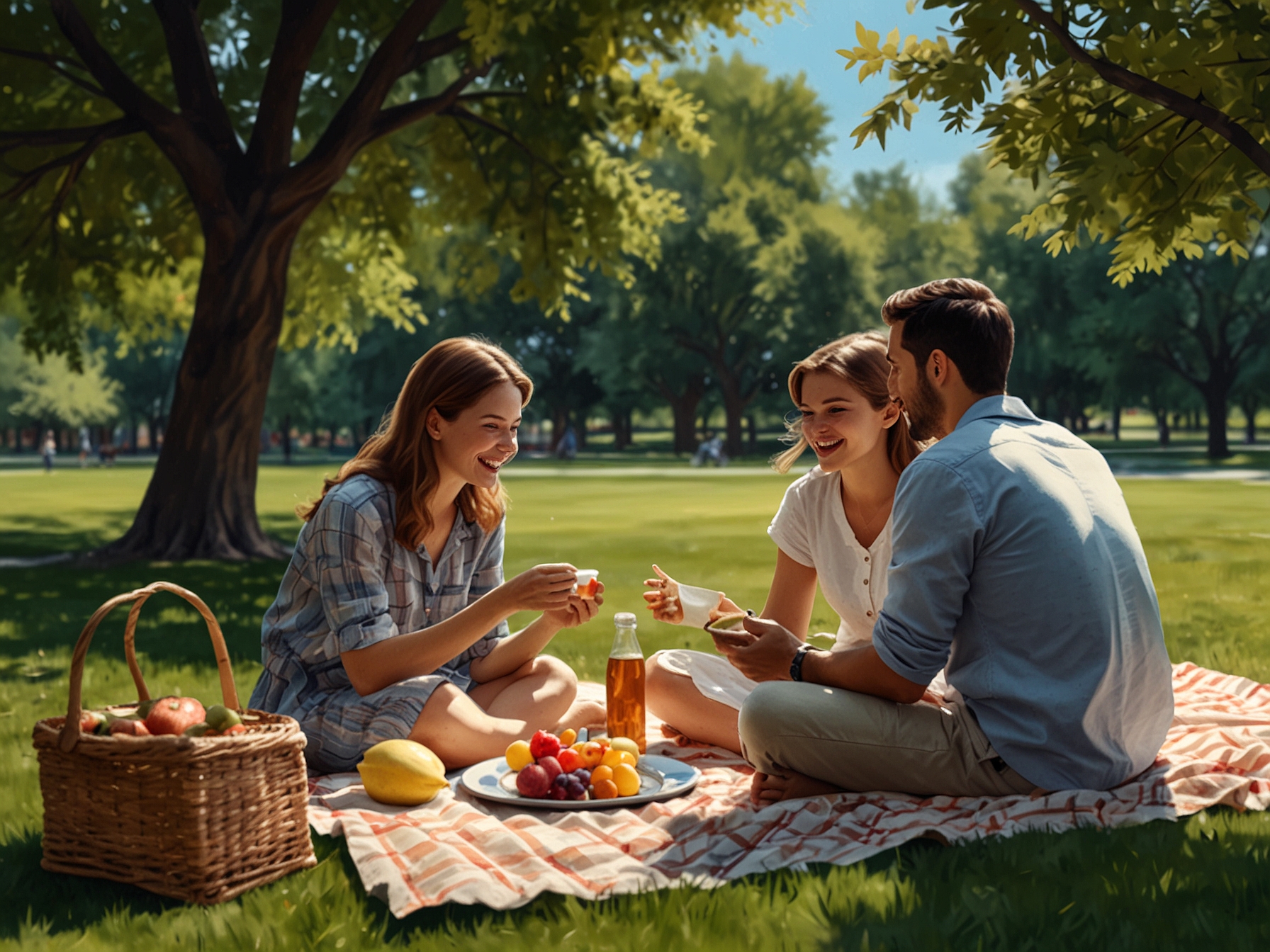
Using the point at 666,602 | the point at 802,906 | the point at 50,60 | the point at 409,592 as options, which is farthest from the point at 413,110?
the point at 802,906

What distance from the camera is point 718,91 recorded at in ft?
193

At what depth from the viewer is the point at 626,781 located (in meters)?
4.63

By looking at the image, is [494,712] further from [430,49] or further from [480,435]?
[430,49]

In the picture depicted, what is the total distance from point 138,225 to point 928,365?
59.7ft

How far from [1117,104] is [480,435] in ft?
19.5

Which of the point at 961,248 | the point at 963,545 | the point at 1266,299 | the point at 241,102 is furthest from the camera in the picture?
the point at 961,248

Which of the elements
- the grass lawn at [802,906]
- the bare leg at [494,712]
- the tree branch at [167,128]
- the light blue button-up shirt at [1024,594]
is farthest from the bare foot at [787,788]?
the tree branch at [167,128]

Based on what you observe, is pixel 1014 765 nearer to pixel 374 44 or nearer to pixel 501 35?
pixel 501 35

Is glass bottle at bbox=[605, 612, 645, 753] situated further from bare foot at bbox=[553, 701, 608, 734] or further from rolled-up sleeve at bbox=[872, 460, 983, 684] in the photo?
rolled-up sleeve at bbox=[872, 460, 983, 684]

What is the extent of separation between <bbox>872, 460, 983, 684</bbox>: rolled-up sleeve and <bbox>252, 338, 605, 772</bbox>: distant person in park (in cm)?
138

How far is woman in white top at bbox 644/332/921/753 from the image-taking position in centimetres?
519

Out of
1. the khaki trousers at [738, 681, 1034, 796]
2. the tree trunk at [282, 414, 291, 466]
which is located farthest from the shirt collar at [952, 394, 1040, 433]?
the tree trunk at [282, 414, 291, 466]

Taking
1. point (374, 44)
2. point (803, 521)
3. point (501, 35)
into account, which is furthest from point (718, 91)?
point (803, 521)

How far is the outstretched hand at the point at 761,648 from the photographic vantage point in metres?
4.48
